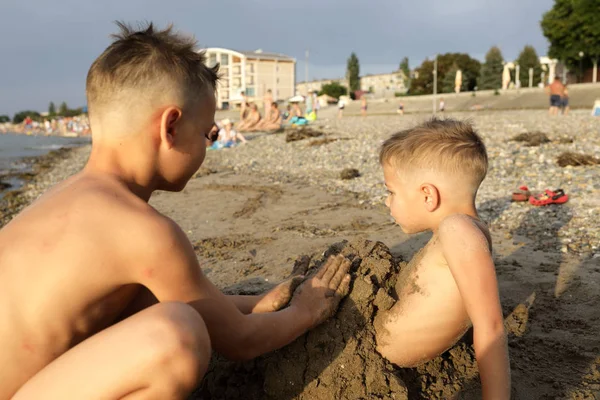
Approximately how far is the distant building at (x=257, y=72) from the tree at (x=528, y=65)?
1295 inches

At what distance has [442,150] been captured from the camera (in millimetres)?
2443

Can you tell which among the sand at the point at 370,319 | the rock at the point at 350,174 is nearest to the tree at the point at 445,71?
the rock at the point at 350,174

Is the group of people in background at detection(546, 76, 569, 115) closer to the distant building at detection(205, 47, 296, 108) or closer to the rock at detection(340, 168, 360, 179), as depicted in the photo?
the rock at detection(340, 168, 360, 179)

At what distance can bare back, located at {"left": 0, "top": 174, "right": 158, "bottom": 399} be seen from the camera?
64.8 inches

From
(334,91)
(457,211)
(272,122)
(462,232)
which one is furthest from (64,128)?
(462,232)

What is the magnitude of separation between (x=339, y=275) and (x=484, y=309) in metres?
0.70

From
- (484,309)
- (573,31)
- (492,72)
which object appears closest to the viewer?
(484,309)

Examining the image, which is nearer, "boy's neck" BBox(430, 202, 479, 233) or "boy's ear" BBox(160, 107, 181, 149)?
"boy's ear" BBox(160, 107, 181, 149)

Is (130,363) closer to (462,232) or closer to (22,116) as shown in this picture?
(462,232)

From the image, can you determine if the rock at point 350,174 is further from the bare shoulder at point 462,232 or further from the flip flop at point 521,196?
the bare shoulder at point 462,232

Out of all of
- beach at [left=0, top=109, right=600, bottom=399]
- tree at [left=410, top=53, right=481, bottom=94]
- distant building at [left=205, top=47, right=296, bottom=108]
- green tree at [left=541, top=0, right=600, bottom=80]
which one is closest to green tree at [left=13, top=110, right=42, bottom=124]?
distant building at [left=205, top=47, right=296, bottom=108]

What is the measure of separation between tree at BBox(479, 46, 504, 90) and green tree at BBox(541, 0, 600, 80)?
31.2ft

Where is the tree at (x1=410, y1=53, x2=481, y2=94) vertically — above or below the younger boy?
above

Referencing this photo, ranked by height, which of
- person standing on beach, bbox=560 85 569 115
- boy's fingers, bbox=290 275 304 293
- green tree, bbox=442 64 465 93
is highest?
green tree, bbox=442 64 465 93
